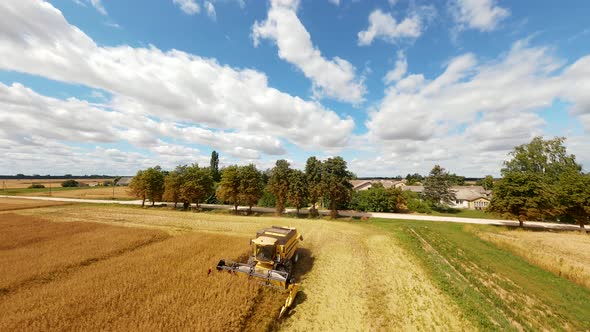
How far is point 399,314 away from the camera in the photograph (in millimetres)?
11547

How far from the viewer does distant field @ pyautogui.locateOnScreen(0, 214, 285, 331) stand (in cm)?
865

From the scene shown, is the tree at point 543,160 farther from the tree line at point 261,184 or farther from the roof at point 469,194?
the tree line at point 261,184

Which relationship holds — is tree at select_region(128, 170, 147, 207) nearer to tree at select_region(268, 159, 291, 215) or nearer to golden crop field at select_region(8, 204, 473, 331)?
tree at select_region(268, 159, 291, 215)

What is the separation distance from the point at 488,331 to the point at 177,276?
53.0 feet

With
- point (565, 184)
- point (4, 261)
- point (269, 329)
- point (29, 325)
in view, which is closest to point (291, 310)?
point (269, 329)

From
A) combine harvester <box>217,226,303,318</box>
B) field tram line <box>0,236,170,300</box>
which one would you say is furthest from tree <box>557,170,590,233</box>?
field tram line <box>0,236,170,300</box>

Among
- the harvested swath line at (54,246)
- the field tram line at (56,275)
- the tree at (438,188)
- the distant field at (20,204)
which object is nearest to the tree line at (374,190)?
the tree at (438,188)

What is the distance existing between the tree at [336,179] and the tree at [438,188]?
3111cm

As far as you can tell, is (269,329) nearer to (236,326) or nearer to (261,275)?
(236,326)

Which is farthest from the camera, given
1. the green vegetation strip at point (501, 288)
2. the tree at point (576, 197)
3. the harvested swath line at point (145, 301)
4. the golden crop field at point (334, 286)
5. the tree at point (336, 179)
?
the tree at point (336, 179)

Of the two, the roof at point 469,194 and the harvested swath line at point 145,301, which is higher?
the roof at point 469,194

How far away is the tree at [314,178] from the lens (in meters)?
38.9

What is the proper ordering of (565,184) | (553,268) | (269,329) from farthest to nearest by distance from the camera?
(565,184) < (553,268) < (269,329)

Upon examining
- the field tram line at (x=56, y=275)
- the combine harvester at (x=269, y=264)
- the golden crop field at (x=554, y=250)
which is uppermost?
the combine harvester at (x=269, y=264)
